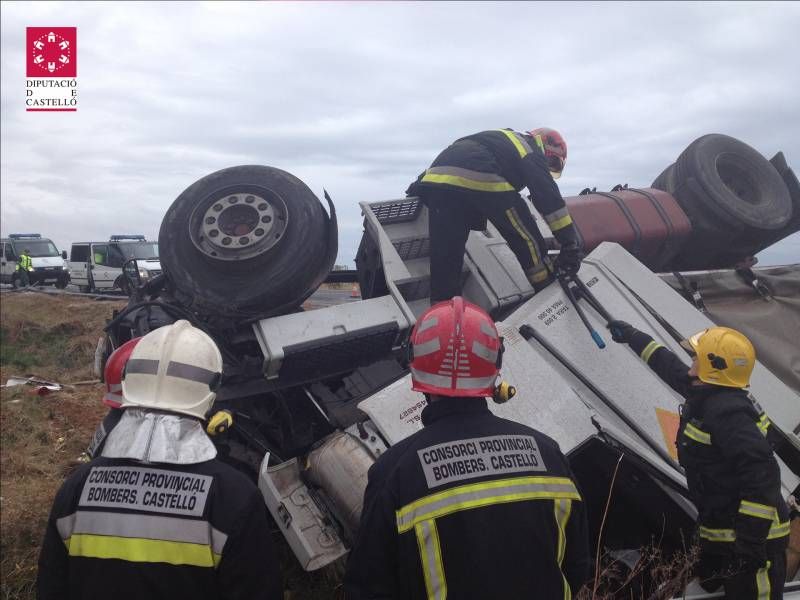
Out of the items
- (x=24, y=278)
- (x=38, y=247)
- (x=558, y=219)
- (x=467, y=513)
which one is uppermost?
(x=558, y=219)

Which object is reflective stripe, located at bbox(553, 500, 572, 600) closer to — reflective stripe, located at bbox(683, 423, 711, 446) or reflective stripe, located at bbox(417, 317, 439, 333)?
reflective stripe, located at bbox(417, 317, 439, 333)

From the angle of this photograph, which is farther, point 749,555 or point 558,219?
point 558,219

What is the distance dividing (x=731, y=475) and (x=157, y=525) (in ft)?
7.08

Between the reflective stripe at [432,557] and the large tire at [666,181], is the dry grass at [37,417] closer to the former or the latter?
the reflective stripe at [432,557]

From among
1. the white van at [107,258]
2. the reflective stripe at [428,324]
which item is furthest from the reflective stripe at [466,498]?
the white van at [107,258]

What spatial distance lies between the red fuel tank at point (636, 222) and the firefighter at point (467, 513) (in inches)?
120

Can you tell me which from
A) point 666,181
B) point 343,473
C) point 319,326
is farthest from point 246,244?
point 666,181

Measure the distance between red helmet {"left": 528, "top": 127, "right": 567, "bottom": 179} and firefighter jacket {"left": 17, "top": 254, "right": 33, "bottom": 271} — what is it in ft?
62.0

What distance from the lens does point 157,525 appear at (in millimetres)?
1432

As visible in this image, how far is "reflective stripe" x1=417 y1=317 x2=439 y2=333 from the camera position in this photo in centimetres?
180

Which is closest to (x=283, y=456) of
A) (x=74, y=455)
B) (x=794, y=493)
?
(x=794, y=493)

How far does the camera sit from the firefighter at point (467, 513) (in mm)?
1486

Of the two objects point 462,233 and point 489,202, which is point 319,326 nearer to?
point 462,233

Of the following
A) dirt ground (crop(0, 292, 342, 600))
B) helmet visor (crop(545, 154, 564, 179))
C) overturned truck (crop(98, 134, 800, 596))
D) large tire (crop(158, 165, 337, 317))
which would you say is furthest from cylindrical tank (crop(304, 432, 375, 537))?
helmet visor (crop(545, 154, 564, 179))
